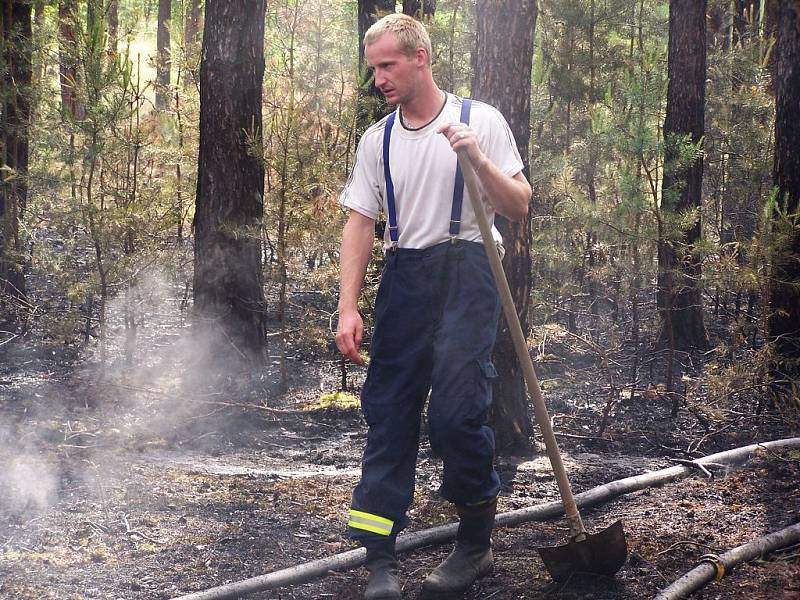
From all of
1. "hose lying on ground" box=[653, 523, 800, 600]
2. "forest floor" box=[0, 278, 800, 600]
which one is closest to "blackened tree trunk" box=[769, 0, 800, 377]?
"forest floor" box=[0, 278, 800, 600]

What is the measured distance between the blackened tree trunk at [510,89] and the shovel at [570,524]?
7.37 feet

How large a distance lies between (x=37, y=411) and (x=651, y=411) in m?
5.52

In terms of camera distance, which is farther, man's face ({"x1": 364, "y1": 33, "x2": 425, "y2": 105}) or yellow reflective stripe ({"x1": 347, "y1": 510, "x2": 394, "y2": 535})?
yellow reflective stripe ({"x1": 347, "y1": 510, "x2": 394, "y2": 535})

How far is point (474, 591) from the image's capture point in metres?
4.05

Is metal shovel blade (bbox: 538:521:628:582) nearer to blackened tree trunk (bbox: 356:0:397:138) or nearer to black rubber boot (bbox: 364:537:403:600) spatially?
black rubber boot (bbox: 364:537:403:600)

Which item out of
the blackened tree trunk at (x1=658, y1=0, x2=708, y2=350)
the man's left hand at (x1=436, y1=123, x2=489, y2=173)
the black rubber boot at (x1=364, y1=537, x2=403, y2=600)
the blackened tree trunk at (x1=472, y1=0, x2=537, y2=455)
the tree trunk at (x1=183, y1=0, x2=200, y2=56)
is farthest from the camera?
the tree trunk at (x1=183, y1=0, x2=200, y2=56)

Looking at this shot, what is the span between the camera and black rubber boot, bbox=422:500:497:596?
3.95 m

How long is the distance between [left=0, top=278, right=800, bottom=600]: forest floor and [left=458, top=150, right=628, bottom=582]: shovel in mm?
93

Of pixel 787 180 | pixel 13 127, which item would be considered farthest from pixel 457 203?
pixel 13 127

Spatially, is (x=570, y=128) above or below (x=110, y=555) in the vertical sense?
above

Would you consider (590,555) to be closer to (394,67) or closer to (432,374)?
(432,374)

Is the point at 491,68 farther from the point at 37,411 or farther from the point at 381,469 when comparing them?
the point at 37,411

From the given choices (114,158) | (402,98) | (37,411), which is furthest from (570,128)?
(402,98)

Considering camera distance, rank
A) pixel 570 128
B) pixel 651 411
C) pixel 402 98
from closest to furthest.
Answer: pixel 402 98, pixel 651 411, pixel 570 128
